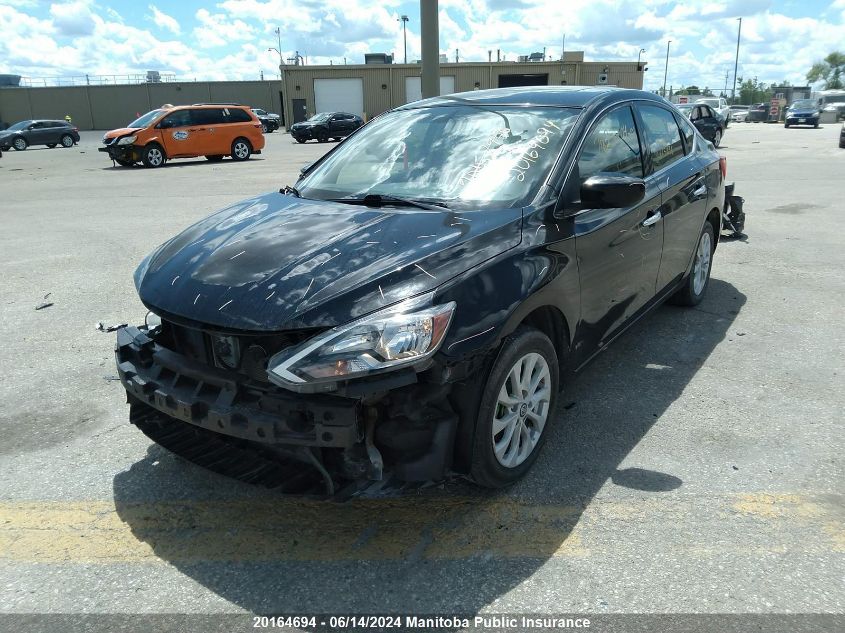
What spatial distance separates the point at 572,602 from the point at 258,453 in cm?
132

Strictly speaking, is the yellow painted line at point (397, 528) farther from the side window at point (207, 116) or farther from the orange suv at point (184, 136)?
the side window at point (207, 116)

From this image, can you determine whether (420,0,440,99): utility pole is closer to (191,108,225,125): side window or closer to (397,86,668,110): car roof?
(397,86,668,110): car roof

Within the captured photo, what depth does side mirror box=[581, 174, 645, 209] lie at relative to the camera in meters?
3.17

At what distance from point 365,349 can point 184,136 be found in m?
20.5

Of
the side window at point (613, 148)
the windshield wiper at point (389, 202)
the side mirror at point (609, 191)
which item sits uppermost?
the side window at point (613, 148)

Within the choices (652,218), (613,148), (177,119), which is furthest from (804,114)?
(613,148)

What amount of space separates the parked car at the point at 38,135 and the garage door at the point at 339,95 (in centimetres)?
2285

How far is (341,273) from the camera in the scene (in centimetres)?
264

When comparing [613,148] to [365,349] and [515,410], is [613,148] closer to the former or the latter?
[515,410]

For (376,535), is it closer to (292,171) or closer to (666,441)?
(666,441)

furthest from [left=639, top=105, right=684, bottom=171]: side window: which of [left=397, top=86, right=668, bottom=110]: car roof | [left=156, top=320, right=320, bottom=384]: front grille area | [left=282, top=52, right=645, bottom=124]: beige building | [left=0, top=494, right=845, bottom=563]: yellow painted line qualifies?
[left=282, top=52, right=645, bottom=124]: beige building

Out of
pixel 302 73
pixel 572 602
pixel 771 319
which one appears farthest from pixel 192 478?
pixel 302 73

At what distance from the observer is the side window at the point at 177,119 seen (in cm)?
2034

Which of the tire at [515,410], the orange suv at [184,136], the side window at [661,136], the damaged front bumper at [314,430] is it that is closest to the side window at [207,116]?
the orange suv at [184,136]
